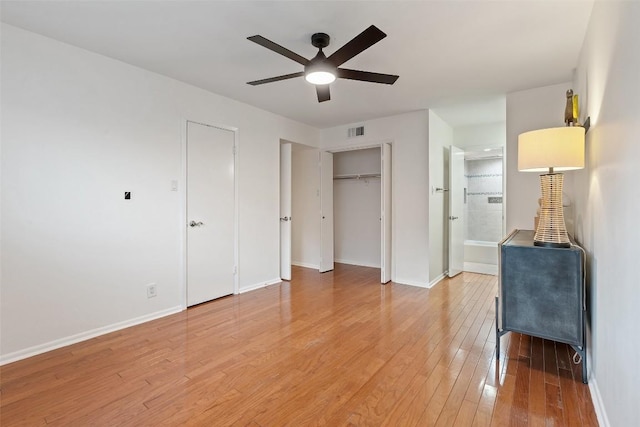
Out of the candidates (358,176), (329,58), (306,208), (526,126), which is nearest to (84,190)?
(329,58)

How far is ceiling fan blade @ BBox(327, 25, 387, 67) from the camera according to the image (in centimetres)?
185

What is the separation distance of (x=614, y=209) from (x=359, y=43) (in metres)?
1.72

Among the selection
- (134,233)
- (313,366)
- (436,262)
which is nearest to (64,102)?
(134,233)

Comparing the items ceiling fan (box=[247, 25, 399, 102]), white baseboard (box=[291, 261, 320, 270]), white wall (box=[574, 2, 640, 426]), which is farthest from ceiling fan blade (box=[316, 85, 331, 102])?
white baseboard (box=[291, 261, 320, 270])

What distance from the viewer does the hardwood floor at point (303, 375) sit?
68.4 inches

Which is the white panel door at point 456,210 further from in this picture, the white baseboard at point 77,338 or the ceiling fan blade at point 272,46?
the white baseboard at point 77,338

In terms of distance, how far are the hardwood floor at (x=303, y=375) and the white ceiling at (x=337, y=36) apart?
2.56m

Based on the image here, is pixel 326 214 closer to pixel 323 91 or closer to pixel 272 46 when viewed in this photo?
pixel 323 91

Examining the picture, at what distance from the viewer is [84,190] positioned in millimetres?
2703

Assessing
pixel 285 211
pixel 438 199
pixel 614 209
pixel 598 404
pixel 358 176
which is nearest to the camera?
pixel 614 209

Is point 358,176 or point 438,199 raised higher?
point 358,176

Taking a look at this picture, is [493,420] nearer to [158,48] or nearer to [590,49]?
[590,49]

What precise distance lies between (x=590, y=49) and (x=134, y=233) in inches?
166

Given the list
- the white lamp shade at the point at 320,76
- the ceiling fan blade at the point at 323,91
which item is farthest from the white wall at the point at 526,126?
the white lamp shade at the point at 320,76
